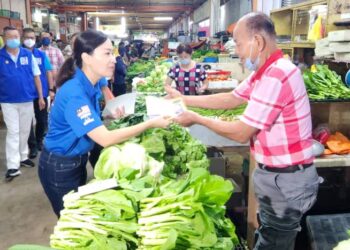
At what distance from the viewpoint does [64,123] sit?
2229 millimetres

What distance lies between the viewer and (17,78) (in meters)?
5.11

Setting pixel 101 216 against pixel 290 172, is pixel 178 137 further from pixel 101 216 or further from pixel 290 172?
pixel 101 216

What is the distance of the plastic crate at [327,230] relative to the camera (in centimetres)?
250

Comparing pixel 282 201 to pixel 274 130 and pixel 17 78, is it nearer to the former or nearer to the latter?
pixel 274 130

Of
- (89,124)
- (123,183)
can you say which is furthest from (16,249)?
(89,124)

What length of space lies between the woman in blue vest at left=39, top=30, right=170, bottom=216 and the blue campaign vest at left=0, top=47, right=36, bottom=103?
2900 millimetres

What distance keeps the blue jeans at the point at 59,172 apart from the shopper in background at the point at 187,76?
375cm

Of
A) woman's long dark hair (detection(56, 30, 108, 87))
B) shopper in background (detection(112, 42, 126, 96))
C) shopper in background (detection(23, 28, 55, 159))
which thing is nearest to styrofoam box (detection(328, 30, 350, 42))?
woman's long dark hair (detection(56, 30, 108, 87))

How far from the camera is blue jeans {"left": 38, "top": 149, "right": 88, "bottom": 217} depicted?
7.70 ft

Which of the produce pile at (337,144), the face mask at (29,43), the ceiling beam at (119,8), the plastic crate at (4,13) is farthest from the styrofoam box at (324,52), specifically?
the ceiling beam at (119,8)

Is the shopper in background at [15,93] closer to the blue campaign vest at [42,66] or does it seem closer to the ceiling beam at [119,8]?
the blue campaign vest at [42,66]

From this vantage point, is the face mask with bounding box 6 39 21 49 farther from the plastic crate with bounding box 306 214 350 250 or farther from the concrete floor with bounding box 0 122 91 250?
the plastic crate with bounding box 306 214 350 250

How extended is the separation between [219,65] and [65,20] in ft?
54.5

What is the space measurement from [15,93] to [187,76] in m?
2.57
